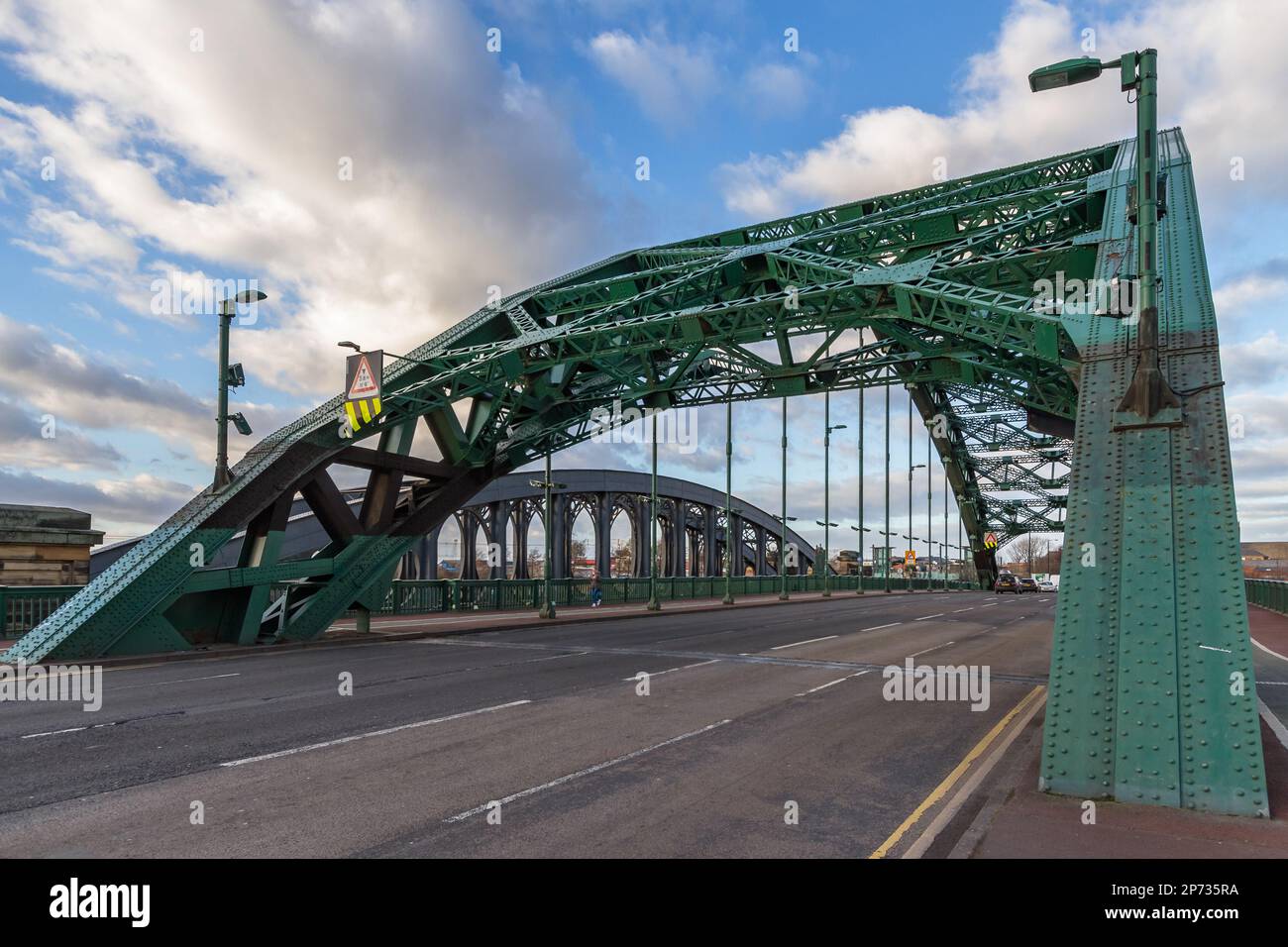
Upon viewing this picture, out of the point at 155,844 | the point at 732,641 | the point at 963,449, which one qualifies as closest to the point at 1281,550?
the point at 963,449

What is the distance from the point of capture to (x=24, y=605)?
19922 mm

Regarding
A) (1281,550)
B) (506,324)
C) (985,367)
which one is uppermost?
(506,324)

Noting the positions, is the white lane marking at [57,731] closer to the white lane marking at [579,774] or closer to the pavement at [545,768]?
the pavement at [545,768]

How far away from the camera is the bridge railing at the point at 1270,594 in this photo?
35281mm

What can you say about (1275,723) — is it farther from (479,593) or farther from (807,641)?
(479,593)

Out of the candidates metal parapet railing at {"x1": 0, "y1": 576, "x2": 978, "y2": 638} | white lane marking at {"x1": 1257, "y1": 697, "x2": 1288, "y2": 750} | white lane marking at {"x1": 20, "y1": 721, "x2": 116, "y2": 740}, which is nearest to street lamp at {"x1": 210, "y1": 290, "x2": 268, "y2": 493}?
metal parapet railing at {"x1": 0, "y1": 576, "x2": 978, "y2": 638}

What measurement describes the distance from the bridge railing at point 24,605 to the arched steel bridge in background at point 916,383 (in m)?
4.72

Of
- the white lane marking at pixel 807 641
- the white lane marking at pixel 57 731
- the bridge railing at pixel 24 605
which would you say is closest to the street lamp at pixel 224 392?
the bridge railing at pixel 24 605

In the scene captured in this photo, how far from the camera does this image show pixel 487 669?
1591cm

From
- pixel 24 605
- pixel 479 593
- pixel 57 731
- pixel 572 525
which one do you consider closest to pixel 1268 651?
pixel 57 731

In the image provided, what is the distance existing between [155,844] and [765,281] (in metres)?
18.0

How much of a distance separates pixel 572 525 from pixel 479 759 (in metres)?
55.6
